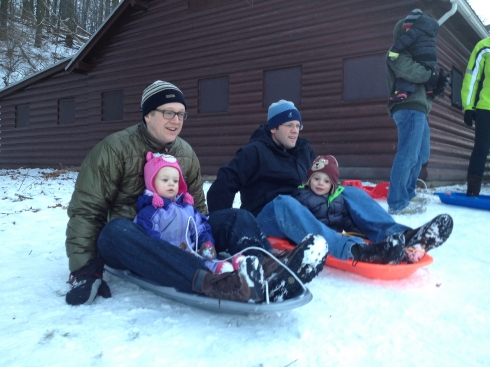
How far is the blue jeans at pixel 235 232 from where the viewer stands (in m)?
2.20

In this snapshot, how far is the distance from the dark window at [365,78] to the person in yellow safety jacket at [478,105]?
7.14 feet

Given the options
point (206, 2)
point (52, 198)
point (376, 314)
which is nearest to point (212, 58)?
point (206, 2)

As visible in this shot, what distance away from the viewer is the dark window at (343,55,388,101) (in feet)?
23.0

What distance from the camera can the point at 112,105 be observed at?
38.1 feet

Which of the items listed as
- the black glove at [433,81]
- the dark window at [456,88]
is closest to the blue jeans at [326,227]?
the black glove at [433,81]

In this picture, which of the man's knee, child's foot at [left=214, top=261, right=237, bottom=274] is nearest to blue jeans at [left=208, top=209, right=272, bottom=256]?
child's foot at [left=214, top=261, right=237, bottom=274]

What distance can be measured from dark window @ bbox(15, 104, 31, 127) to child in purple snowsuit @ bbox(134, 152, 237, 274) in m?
14.3

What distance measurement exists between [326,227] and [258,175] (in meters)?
0.88

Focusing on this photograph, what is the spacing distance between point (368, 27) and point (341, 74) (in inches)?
37.6

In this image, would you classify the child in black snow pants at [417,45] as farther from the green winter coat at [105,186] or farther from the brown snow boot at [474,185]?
the green winter coat at [105,186]

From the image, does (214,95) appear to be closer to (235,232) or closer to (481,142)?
(481,142)

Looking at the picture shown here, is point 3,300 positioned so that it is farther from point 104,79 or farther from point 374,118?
point 104,79

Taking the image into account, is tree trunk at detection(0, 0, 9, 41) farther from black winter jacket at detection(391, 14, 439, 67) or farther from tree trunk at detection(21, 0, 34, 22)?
black winter jacket at detection(391, 14, 439, 67)

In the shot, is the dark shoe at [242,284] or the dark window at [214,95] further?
the dark window at [214,95]
